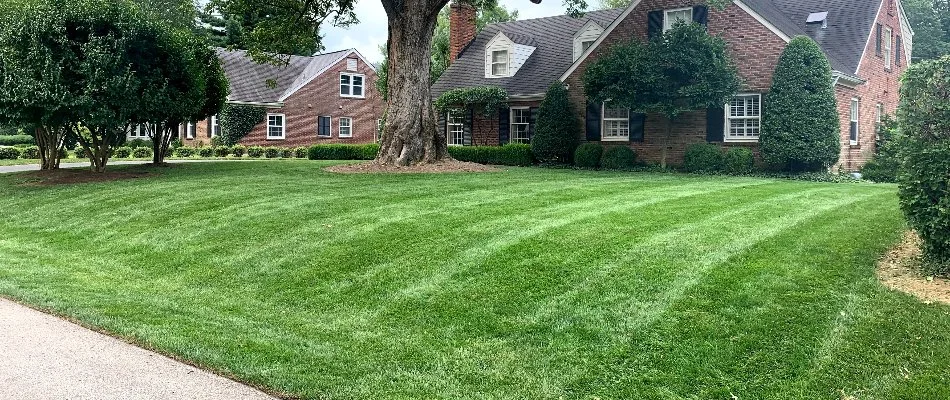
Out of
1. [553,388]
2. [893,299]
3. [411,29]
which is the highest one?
[411,29]

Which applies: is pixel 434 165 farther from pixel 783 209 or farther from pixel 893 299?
pixel 893 299

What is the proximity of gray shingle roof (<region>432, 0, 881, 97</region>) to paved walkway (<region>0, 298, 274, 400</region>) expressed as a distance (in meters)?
18.6

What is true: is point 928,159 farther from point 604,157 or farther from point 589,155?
point 589,155

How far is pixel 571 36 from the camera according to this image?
2786cm

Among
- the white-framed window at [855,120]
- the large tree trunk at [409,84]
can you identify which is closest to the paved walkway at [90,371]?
the large tree trunk at [409,84]

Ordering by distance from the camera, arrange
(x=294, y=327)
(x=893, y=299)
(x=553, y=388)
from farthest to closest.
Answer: (x=294, y=327) < (x=893, y=299) < (x=553, y=388)

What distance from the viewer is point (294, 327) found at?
19.0ft

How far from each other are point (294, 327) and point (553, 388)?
7.89 feet

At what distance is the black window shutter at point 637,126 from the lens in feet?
70.8

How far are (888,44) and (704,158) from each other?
9853 mm

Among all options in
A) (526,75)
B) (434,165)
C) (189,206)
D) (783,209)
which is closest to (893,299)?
(783,209)

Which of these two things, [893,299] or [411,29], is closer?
[893,299]

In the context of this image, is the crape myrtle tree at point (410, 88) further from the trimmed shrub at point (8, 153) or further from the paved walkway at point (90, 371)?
the trimmed shrub at point (8, 153)

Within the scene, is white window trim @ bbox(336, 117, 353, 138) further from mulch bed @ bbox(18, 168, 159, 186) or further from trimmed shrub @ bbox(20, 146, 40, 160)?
mulch bed @ bbox(18, 168, 159, 186)
